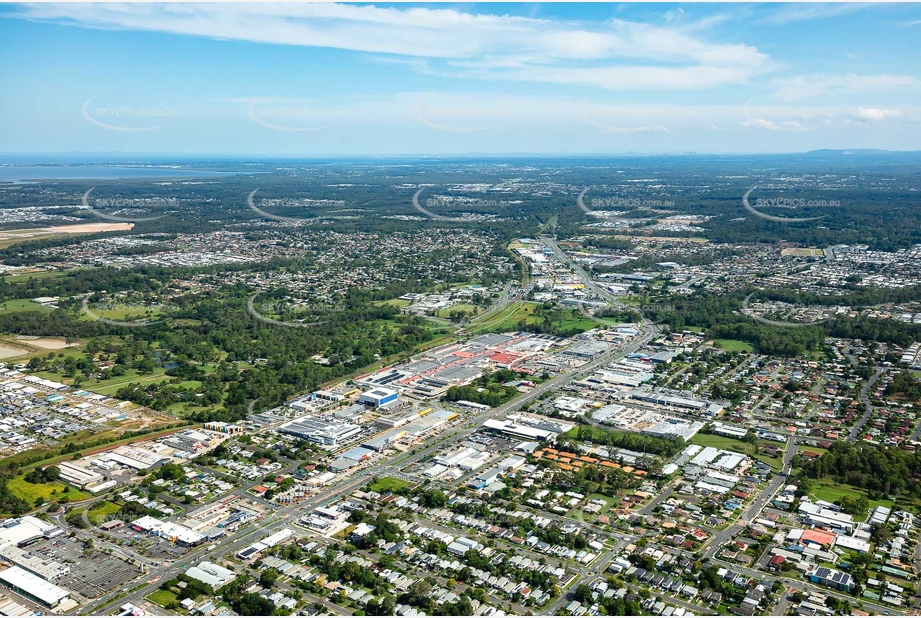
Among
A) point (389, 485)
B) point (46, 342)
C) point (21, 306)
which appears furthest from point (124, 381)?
point (21, 306)

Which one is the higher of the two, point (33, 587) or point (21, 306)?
point (21, 306)

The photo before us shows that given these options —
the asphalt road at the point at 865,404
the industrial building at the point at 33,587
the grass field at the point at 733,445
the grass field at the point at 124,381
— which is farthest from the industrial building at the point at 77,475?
the asphalt road at the point at 865,404

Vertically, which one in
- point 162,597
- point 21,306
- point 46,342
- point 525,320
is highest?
point 21,306

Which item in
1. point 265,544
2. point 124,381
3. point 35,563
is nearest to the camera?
point 35,563

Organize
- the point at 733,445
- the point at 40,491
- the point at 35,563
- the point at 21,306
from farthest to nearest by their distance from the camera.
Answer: the point at 21,306
the point at 733,445
the point at 40,491
the point at 35,563

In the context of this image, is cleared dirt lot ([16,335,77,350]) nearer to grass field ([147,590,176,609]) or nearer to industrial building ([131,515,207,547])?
industrial building ([131,515,207,547])

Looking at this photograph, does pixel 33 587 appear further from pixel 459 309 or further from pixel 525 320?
pixel 459 309
